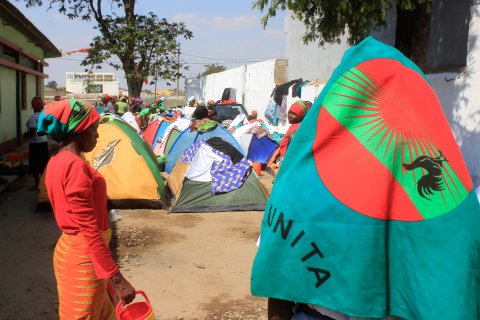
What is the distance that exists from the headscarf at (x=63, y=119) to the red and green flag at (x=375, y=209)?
142 cm

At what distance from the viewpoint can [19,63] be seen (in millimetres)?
15414

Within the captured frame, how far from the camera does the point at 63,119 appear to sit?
246 centimetres

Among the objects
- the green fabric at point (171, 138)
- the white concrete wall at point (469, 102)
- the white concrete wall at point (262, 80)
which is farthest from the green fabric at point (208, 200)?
the white concrete wall at point (262, 80)

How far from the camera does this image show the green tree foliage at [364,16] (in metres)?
5.21

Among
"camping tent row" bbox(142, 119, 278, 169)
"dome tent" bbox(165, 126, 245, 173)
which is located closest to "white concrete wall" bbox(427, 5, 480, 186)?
"dome tent" bbox(165, 126, 245, 173)

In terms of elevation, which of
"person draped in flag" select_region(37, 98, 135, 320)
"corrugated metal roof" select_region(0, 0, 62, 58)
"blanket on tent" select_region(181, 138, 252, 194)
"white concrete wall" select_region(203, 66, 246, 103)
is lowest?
"blanket on tent" select_region(181, 138, 252, 194)

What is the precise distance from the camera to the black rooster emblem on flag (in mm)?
1351

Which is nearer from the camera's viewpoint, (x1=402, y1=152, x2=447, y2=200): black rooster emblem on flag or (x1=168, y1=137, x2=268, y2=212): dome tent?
(x1=402, y1=152, x2=447, y2=200): black rooster emblem on flag

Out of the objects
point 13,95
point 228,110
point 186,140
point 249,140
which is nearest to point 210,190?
point 186,140

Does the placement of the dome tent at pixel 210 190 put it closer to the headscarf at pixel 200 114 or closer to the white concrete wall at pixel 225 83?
the headscarf at pixel 200 114

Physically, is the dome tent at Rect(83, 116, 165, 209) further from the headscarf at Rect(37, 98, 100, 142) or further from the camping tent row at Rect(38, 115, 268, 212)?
the headscarf at Rect(37, 98, 100, 142)

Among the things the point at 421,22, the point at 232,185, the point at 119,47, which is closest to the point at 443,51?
the point at 421,22

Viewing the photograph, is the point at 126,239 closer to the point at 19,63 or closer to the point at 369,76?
the point at 369,76

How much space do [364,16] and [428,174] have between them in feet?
14.5
